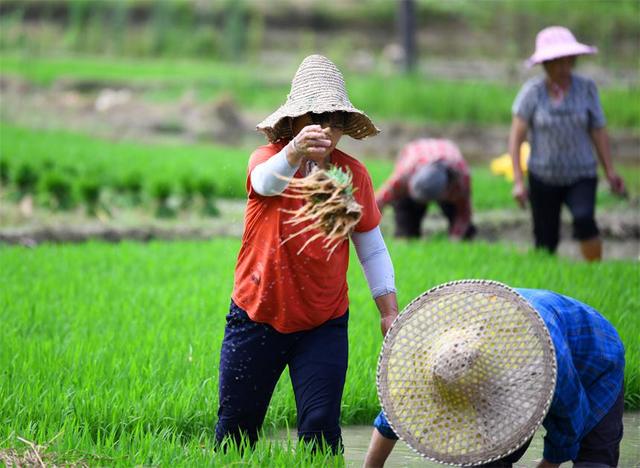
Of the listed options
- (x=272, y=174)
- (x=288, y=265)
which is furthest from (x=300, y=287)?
(x=272, y=174)

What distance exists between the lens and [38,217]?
991cm

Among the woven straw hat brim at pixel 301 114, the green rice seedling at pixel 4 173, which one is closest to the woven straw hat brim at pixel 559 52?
the woven straw hat brim at pixel 301 114

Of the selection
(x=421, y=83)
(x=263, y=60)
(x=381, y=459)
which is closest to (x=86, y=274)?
(x=381, y=459)

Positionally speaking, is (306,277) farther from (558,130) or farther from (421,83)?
(421,83)

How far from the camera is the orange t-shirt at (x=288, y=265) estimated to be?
3.70 meters

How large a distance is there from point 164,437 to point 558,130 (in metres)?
3.85

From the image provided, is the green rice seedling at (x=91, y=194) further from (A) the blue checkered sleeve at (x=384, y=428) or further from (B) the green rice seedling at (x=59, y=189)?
(A) the blue checkered sleeve at (x=384, y=428)

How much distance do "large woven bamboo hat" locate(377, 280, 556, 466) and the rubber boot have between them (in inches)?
169

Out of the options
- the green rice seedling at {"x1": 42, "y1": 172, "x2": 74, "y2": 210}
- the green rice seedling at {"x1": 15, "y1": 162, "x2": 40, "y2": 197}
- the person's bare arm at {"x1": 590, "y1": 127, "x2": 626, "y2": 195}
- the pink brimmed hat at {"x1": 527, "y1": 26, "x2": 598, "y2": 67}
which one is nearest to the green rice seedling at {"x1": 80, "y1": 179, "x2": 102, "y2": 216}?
the green rice seedling at {"x1": 42, "y1": 172, "x2": 74, "y2": 210}

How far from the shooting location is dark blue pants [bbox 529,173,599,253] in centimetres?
731

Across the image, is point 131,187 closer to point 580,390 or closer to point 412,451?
point 412,451

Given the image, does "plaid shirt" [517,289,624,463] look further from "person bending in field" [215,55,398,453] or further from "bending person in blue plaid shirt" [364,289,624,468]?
"person bending in field" [215,55,398,453]

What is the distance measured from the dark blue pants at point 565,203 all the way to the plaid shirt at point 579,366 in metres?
3.74

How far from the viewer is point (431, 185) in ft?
26.4
